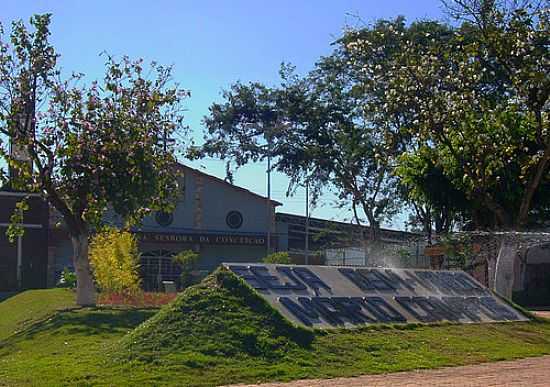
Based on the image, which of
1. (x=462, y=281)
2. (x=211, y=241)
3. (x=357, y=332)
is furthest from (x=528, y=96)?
(x=211, y=241)

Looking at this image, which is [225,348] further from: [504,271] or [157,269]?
[157,269]

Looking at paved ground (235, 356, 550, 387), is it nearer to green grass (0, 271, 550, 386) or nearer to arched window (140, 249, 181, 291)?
green grass (0, 271, 550, 386)

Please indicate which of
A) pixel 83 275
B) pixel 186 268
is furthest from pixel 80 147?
pixel 186 268

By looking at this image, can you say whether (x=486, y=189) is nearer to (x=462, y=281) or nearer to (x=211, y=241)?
(x=462, y=281)

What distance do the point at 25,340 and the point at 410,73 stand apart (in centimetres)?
1260

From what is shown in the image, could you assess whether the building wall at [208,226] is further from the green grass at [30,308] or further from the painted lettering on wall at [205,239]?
the green grass at [30,308]

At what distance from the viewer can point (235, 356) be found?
13.2m

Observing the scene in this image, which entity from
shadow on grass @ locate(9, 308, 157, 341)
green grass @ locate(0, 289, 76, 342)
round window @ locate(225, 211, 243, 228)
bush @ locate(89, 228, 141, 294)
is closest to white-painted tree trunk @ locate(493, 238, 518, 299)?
shadow on grass @ locate(9, 308, 157, 341)

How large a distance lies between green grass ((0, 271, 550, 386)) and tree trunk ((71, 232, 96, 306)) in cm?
448

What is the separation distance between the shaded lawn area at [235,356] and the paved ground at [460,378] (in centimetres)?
39

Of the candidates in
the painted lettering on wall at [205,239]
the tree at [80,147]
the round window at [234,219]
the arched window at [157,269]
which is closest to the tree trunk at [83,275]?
the tree at [80,147]

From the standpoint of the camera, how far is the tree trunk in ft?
72.9

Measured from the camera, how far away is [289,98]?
40281 mm

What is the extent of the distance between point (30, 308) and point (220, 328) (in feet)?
39.3
